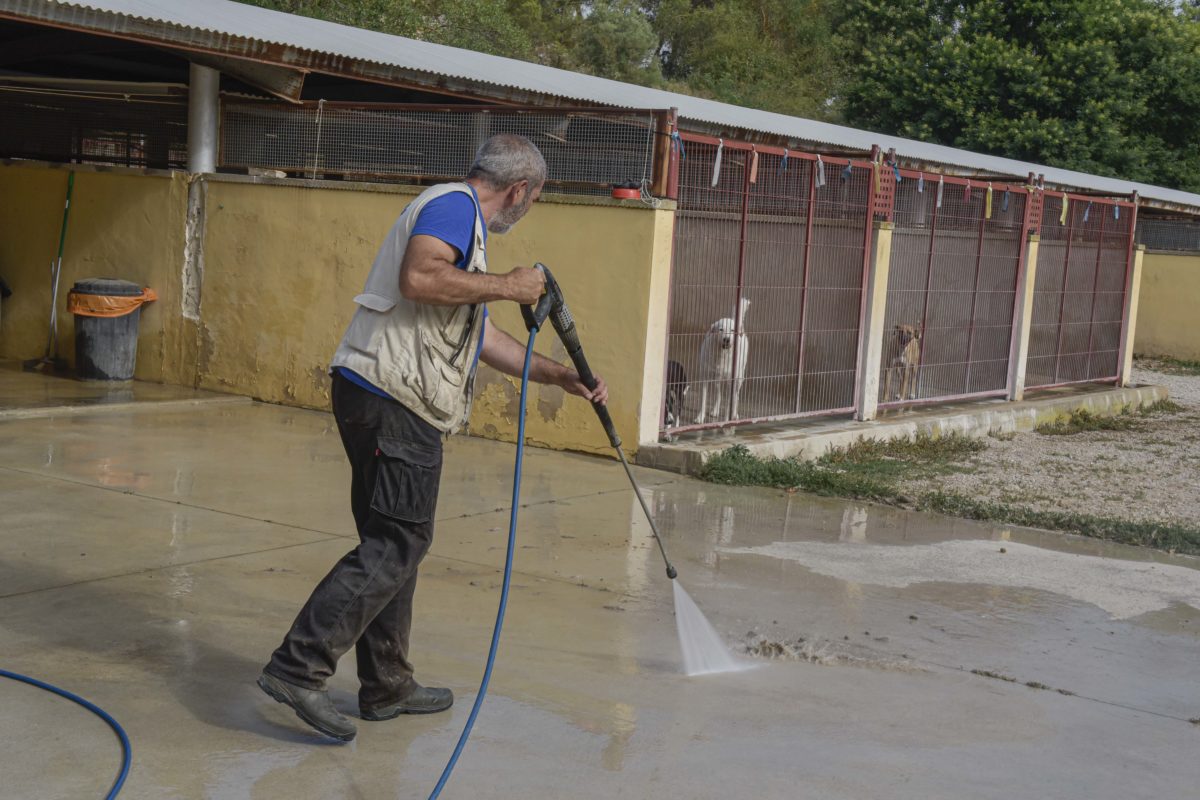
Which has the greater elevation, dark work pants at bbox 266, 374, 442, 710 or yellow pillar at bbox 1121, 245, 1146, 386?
yellow pillar at bbox 1121, 245, 1146, 386

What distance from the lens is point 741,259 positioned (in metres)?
9.55

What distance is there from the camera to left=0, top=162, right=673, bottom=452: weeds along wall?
9109mm

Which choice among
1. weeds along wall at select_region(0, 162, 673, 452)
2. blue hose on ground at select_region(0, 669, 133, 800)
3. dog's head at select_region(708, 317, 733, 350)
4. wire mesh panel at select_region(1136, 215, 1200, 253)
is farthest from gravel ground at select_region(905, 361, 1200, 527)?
wire mesh panel at select_region(1136, 215, 1200, 253)

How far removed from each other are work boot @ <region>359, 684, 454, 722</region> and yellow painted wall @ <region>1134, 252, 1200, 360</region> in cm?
2028

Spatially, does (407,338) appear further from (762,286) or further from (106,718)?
(762,286)

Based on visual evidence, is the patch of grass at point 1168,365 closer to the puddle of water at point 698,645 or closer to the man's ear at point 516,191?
the puddle of water at point 698,645

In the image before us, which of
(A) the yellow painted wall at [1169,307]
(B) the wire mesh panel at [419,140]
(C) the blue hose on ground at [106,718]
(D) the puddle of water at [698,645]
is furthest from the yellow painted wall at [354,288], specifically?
(A) the yellow painted wall at [1169,307]

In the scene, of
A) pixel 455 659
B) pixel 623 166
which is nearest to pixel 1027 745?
pixel 455 659

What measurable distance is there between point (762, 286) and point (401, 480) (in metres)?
6.35

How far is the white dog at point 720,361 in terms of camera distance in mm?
9516

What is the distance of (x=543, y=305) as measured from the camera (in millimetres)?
4066

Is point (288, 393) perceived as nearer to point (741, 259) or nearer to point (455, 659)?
point (741, 259)

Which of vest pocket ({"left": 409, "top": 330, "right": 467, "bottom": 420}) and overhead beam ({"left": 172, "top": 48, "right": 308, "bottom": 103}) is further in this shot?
overhead beam ({"left": 172, "top": 48, "right": 308, "bottom": 103})

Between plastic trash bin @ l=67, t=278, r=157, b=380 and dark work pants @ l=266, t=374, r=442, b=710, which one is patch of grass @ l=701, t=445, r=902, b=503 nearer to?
dark work pants @ l=266, t=374, r=442, b=710
